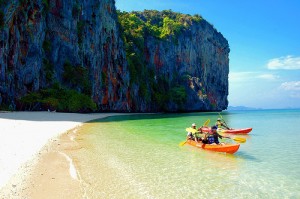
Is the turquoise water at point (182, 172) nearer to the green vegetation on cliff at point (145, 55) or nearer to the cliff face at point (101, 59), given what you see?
the cliff face at point (101, 59)

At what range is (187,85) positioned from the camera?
94.8 m

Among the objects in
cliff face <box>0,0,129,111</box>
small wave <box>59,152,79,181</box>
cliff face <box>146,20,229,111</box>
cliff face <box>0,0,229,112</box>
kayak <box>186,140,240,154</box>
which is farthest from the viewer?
cliff face <box>146,20,229,111</box>

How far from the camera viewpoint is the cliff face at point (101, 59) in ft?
129

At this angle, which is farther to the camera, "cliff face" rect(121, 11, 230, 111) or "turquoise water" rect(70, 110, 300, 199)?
"cliff face" rect(121, 11, 230, 111)

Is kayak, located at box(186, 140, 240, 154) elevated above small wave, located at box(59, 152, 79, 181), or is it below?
above

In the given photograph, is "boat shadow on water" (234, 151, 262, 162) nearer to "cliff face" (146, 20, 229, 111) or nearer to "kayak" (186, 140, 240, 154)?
"kayak" (186, 140, 240, 154)

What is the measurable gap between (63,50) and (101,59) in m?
11.2

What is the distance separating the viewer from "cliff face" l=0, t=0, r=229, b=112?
3947 centimetres

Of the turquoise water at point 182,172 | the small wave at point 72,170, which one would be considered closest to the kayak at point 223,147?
the turquoise water at point 182,172

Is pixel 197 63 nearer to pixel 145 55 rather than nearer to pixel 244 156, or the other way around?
pixel 145 55

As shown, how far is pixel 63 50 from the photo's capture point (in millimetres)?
49594

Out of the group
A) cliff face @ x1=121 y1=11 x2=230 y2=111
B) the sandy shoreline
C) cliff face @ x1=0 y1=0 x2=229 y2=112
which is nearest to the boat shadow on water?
the sandy shoreline

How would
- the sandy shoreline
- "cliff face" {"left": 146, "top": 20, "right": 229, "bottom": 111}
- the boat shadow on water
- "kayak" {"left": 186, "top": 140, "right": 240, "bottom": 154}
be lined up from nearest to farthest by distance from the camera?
the sandy shoreline, the boat shadow on water, "kayak" {"left": 186, "top": 140, "right": 240, "bottom": 154}, "cliff face" {"left": 146, "top": 20, "right": 229, "bottom": 111}

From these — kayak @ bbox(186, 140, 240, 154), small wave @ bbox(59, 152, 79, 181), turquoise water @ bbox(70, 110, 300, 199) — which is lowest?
turquoise water @ bbox(70, 110, 300, 199)
